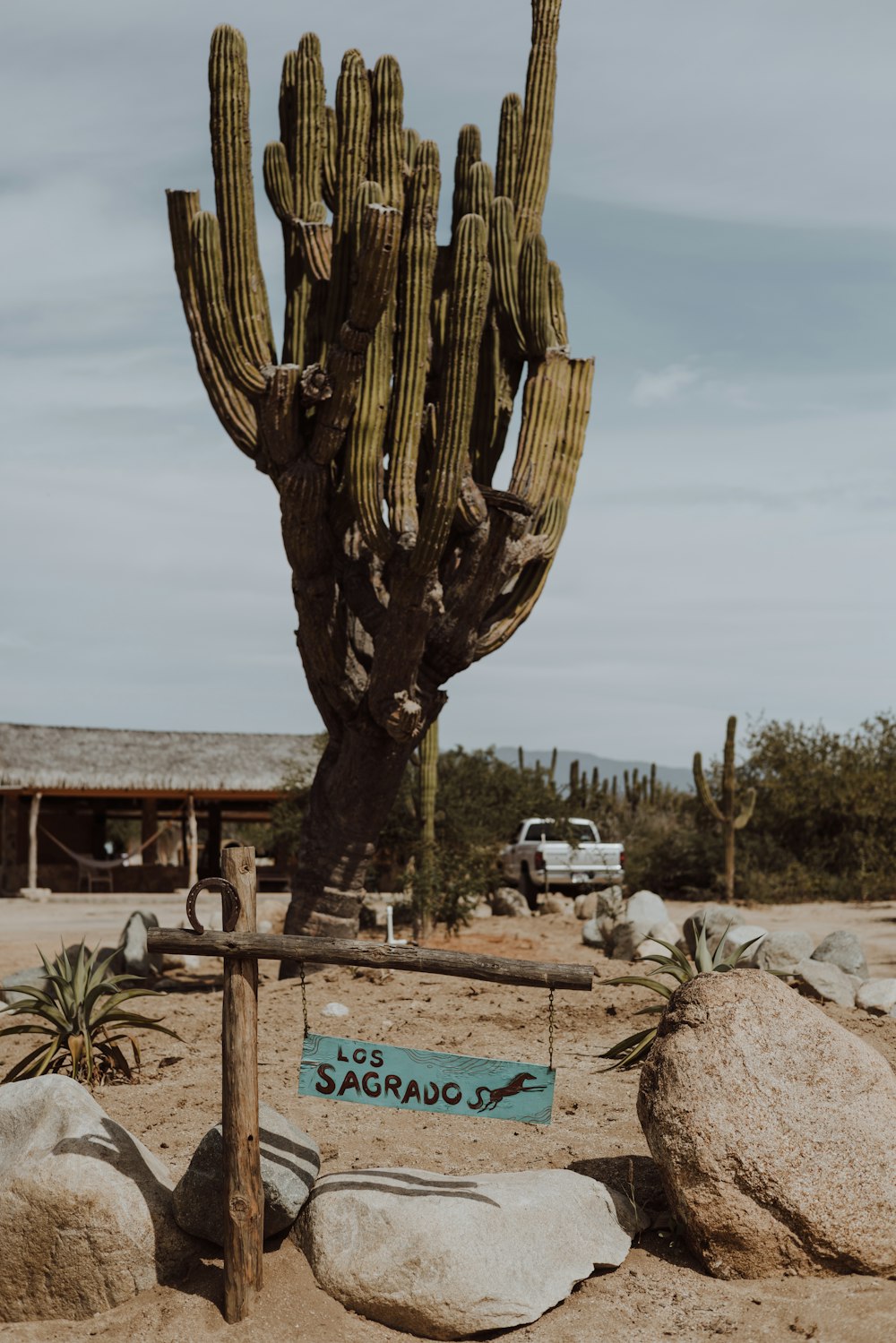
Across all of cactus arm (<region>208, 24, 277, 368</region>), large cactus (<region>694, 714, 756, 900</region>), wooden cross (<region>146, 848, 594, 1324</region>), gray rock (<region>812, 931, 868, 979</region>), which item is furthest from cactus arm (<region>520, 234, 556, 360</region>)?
large cactus (<region>694, 714, 756, 900</region>)

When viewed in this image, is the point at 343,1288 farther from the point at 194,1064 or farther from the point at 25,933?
the point at 25,933

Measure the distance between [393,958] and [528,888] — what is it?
17917 mm

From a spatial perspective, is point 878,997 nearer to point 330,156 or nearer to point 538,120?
point 538,120

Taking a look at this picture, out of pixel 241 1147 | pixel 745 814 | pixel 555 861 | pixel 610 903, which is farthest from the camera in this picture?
pixel 745 814

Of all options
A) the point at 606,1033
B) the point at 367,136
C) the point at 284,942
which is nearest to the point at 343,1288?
the point at 284,942

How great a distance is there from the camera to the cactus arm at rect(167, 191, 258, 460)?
11.2 meters

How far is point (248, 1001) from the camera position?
4996 mm

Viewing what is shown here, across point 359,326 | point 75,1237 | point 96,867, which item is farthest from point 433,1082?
point 96,867

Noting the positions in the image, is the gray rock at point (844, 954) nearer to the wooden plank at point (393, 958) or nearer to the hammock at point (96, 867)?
the wooden plank at point (393, 958)

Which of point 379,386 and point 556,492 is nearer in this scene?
point 379,386

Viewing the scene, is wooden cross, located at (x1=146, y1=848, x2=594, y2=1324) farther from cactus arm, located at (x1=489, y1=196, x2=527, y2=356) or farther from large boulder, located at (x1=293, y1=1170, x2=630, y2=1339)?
cactus arm, located at (x1=489, y1=196, x2=527, y2=356)

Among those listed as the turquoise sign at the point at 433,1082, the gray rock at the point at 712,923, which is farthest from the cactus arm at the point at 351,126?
the turquoise sign at the point at 433,1082

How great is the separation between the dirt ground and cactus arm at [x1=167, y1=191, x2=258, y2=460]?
4.69m

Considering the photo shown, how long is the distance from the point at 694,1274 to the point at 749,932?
6358mm
